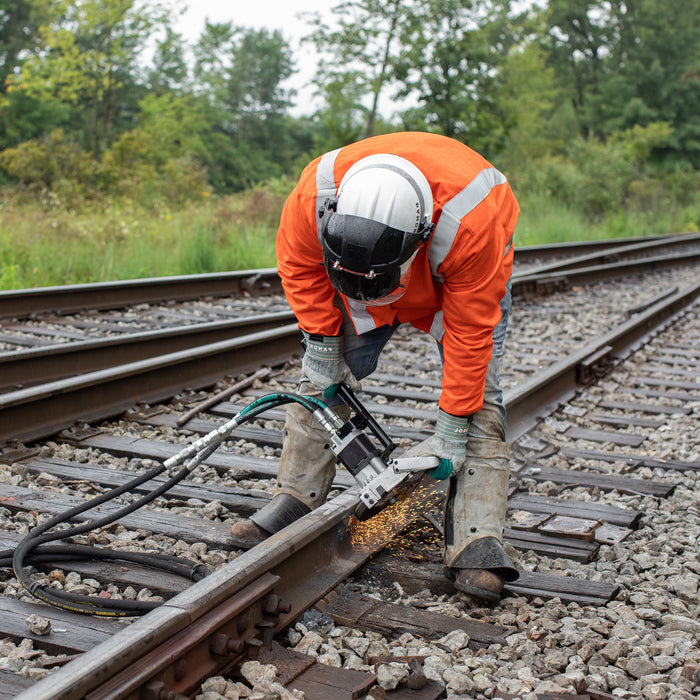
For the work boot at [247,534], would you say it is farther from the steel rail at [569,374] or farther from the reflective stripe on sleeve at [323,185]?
the steel rail at [569,374]

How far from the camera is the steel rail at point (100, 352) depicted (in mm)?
4980

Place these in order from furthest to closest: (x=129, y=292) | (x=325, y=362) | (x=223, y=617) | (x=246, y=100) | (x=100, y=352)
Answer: (x=246, y=100)
(x=129, y=292)
(x=100, y=352)
(x=325, y=362)
(x=223, y=617)

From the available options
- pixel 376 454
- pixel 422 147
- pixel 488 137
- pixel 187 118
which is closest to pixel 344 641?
pixel 376 454

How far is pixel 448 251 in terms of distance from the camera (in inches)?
100

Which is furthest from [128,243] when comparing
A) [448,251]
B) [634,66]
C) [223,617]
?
[634,66]

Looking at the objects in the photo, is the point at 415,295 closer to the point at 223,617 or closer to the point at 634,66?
the point at 223,617

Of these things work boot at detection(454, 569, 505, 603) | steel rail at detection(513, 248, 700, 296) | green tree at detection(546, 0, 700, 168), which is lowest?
work boot at detection(454, 569, 505, 603)

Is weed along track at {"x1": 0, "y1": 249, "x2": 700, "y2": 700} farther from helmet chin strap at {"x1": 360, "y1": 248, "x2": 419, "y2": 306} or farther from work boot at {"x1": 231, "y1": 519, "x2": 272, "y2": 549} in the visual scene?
helmet chin strap at {"x1": 360, "y1": 248, "x2": 419, "y2": 306}

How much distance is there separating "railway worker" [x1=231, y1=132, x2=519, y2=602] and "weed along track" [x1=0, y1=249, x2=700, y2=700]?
186 mm

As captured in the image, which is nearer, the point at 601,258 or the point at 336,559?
the point at 336,559

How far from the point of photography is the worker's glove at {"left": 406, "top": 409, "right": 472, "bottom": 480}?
9.17ft

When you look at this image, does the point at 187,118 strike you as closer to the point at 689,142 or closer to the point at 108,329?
the point at 689,142

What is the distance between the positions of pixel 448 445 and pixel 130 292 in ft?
18.8

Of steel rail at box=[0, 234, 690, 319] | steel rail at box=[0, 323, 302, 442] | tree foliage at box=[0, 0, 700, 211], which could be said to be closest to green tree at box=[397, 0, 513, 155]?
tree foliage at box=[0, 0, 700, 211]
